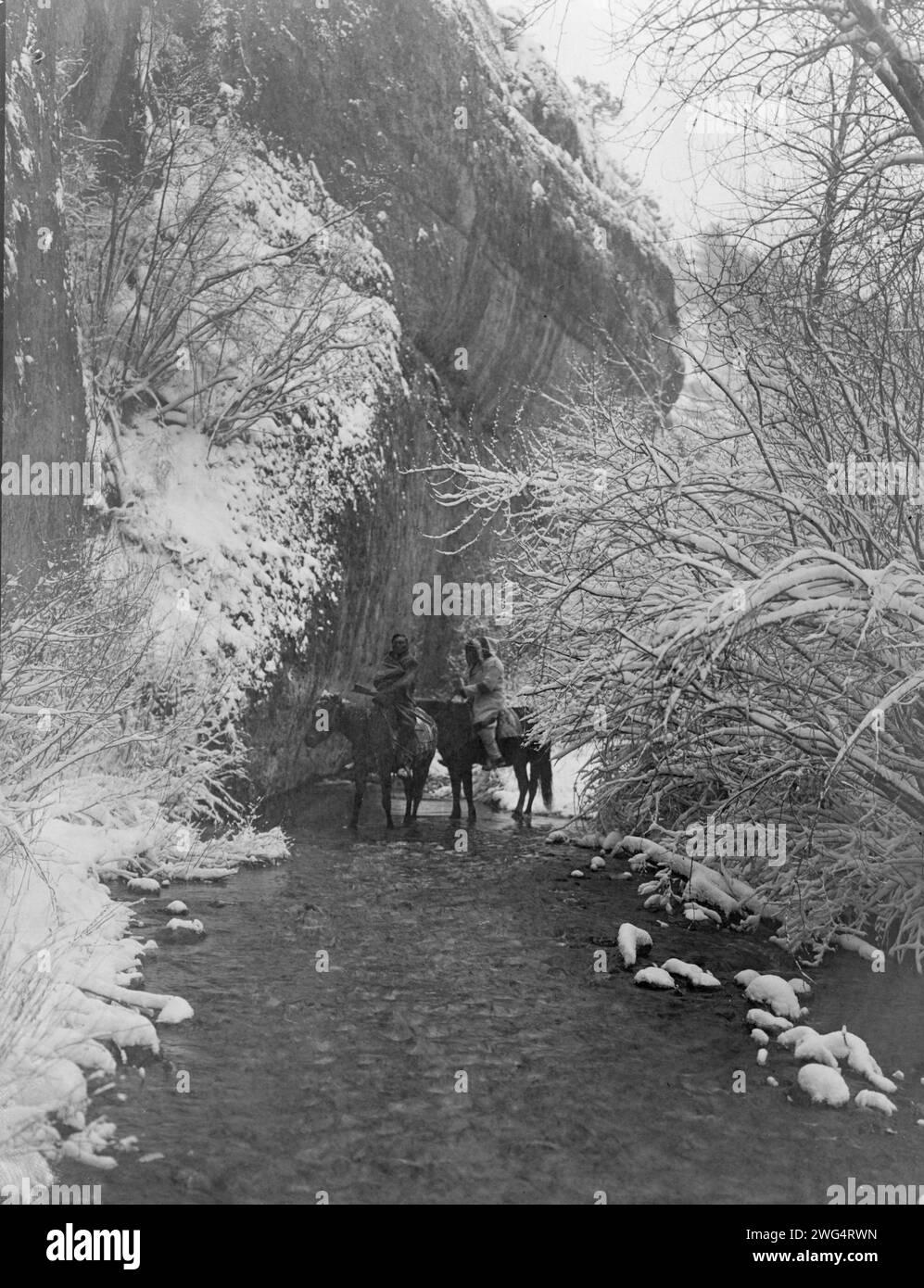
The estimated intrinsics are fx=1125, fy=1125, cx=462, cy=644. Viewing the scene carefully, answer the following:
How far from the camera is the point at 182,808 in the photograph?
10633mm

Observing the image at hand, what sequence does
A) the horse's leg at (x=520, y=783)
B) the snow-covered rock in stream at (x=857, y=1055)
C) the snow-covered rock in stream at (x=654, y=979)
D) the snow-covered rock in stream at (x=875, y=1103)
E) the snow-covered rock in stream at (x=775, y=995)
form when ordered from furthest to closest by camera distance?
the horse's leg at (x=520, y=783)
the snow-covered rock in stream at (x=654, y=979)
the snow-covered rock in stream at (x=775, y=995)
the snow-covered rock in stream at (x=857, y=1055)
the snow-covered rock in stream at (x=875, y=1103)

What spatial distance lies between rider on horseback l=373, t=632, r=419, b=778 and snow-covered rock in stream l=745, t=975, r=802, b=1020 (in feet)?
21.9

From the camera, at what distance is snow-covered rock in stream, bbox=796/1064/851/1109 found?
5.62m

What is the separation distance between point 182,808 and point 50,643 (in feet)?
10.3

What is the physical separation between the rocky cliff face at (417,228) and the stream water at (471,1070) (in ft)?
19.1

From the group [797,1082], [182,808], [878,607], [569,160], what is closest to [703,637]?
[878,607]

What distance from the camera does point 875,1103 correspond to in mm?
5562

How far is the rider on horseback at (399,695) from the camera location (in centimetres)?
1336

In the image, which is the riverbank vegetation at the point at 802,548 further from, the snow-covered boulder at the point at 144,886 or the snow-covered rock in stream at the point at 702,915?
the snow-covered boulder at the point at 144,886

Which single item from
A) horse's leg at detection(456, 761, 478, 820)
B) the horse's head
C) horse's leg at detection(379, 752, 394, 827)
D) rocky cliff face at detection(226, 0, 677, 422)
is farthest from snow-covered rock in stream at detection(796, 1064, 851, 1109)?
rocky cliff face at detection(226, 0, 677, 422)

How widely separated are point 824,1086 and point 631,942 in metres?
2.44

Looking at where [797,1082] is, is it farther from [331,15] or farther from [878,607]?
[331,15]

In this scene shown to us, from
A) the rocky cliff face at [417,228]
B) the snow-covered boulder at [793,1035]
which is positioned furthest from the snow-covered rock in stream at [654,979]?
the rocky cliff face at [417,228]

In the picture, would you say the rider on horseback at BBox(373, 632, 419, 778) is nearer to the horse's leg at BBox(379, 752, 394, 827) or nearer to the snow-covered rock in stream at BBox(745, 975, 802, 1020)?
the horse's leg at BBox(379, 752, 394, 827)
